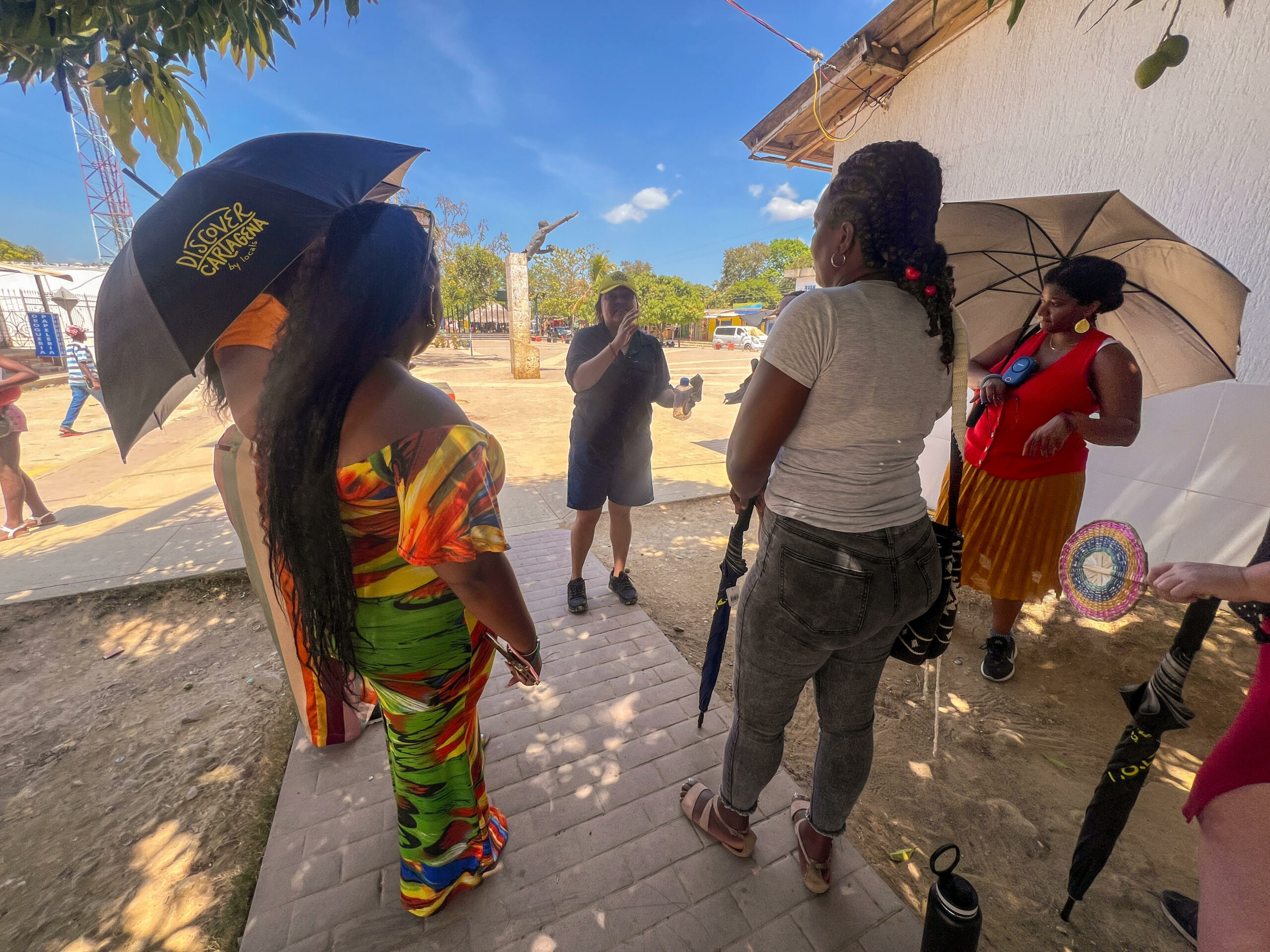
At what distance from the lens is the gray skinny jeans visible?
1311mm

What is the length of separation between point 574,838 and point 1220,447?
177 inches

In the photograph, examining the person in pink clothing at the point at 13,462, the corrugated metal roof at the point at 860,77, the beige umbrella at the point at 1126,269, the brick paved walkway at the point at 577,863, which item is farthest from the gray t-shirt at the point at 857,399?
the person in pink clothing at the point at 13,462

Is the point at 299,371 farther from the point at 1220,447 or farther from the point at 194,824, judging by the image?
the point at 1220,447

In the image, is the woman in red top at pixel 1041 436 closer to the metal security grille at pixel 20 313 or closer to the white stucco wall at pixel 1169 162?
the white stucco wall at pixel 1169 162

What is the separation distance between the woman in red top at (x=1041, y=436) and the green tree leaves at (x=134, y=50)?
2.94 meters

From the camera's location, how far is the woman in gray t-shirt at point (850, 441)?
1.21 m

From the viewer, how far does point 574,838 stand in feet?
6.19

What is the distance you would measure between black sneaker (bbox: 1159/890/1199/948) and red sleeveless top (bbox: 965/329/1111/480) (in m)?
1.65

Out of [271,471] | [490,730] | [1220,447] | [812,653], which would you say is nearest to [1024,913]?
[812,653]

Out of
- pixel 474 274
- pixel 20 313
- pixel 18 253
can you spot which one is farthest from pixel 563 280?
pixel 18 253

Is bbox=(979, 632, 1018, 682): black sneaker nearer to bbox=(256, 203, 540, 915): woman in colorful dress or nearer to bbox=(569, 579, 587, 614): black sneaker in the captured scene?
bbox=(569, 579, 587, 614): black sneaker

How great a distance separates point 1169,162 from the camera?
134 inches

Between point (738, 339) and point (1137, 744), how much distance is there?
34.6 m

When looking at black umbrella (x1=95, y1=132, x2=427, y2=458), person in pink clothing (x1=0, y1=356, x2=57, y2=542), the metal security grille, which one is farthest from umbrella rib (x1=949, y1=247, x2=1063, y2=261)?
the metal security grille
